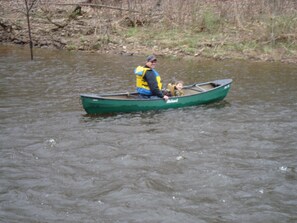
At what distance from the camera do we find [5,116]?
11727 millimetres

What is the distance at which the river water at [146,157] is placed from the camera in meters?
7.21

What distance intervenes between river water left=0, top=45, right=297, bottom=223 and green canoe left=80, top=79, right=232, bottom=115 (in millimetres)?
191

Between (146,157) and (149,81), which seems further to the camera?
(149,81)

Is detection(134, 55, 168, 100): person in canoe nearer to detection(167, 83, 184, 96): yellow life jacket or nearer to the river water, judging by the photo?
detection(167, 83, 184, 96): yellow life jacket

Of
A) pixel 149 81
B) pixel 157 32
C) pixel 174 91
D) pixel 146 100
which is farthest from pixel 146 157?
pixel 157 32

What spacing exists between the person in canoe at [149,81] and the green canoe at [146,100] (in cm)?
23

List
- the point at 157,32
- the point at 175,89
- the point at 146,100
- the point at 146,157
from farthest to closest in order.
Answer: the point at 157,32
the point at 175,89
the point at 146,100
the point at 146,157

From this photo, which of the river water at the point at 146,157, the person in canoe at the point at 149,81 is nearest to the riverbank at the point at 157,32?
the river water at the point at 146,157

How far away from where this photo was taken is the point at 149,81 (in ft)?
39.2

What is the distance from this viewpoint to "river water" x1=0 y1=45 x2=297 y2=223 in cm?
721

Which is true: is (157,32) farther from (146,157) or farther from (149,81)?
(146,157)

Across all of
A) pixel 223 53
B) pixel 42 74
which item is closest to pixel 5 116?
pixel 42 74

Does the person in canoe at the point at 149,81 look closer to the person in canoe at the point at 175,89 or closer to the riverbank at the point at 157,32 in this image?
the person in canoe at the point at 175,89

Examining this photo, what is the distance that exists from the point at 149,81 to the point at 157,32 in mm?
10182
